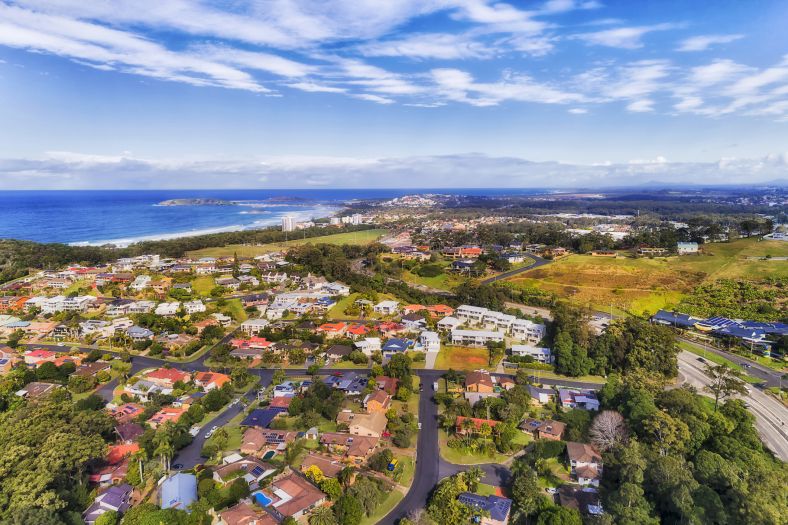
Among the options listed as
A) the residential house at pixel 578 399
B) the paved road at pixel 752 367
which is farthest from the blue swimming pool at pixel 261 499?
the paved road at pixel 752 367

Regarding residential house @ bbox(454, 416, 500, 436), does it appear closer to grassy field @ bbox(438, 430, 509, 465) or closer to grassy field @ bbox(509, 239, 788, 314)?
grassy field @ bbox(438, 430, 509, 465)

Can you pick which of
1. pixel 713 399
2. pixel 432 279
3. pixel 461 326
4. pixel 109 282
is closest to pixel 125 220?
pixel 109 282

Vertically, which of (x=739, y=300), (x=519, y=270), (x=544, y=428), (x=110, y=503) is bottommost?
(x=110, y=503)

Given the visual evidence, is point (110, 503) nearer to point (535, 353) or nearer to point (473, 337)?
point (473, 337)

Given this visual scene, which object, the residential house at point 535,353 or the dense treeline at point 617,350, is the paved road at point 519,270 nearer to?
the residential house at point 535,353

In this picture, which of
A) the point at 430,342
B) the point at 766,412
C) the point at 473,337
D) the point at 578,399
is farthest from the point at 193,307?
the point at 766,412

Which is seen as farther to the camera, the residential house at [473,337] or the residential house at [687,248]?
the residential house at [687,248]

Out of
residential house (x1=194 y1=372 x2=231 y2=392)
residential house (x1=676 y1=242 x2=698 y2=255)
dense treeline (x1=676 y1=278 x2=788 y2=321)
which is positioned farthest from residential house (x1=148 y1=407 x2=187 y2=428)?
residential house (x1=676 y1=242 x2=698 y2=255)
